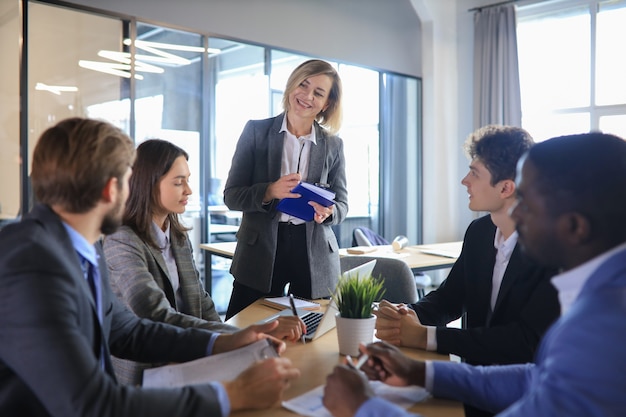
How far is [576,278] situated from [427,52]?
5650 mm

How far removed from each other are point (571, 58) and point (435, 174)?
181 centimetres

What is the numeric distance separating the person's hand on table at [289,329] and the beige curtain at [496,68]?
488 cm

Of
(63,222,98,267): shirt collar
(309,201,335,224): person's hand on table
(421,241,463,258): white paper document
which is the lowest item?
Result: (421,241,463,258): white paper document

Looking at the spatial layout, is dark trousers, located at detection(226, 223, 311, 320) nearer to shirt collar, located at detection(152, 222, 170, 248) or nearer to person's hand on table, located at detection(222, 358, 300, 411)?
shirt collar, located at detection(152, 222, 170, 248)

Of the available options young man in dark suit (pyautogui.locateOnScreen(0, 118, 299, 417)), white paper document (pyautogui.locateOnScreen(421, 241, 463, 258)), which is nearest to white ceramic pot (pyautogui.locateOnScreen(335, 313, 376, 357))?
young man in dark suit (pyautogui.locateOnScreen(0, 118, 299, 417))

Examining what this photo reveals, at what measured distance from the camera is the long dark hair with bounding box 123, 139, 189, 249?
6.07ft

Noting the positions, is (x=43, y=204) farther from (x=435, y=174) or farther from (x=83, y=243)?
(x=435, y=174)

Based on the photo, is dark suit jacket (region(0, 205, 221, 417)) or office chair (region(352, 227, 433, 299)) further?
office chair (region(352, 227, 433, 299))

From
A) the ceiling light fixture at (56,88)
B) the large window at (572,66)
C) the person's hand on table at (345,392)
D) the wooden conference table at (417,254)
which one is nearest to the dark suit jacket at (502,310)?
the person's hand on table at (345,392)

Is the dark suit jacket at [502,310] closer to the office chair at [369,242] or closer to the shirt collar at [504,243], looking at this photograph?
the shirt collar at [504,243]

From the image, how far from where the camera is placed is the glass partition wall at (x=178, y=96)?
11.9 ft

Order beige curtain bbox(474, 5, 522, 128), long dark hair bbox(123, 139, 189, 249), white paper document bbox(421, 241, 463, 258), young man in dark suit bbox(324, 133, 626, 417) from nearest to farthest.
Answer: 1. young man in dark suit bbox(324, 133, 626, 417)
2. long dark hair bbox(123, 139, 189, 249)
3. white paper document bbox(421, 241, 463, 258)
4. beige curtain bbox(474, 5, 522, 128)

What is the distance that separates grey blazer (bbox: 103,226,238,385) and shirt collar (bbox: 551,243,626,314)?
96 cm

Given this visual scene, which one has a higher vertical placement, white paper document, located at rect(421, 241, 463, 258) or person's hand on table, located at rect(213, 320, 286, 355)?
white paper document, located at rect(421, 241, 463, 258)
